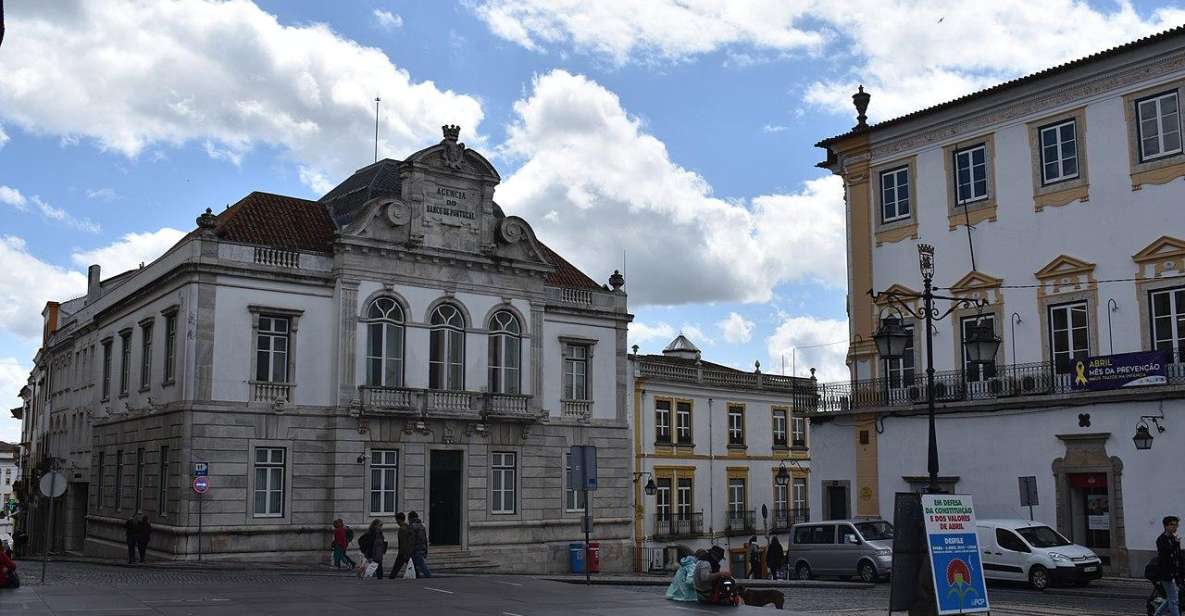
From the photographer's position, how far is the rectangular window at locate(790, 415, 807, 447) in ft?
180

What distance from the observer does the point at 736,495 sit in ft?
168

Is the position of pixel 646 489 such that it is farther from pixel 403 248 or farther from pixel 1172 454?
pixel 1172 454

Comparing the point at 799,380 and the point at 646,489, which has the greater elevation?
the point at 799,380

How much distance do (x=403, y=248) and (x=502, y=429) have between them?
6.64 metres

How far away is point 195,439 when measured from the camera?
32219 millimetres

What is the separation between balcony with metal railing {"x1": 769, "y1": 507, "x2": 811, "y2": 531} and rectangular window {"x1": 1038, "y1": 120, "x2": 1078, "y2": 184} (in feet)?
82.7

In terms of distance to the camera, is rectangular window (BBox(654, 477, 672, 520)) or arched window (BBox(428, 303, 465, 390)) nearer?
arched window (BBox(428, 303, 465, 390))

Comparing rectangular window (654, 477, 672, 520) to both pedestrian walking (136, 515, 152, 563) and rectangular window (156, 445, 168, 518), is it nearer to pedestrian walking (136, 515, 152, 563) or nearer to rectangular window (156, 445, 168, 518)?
rectangular window (156, 445, 168, 518)

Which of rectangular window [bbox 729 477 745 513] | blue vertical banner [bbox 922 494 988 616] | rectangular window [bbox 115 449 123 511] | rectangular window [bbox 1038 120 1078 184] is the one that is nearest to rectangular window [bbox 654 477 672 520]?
rectangular window [bbox 729 477 745 513]

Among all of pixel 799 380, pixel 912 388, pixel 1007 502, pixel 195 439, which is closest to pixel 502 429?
pixel 195 439

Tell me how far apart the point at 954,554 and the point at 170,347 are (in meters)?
25.3

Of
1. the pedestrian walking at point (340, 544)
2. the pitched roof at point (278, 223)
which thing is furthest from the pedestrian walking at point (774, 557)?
the pitched roof at point (278, 223)

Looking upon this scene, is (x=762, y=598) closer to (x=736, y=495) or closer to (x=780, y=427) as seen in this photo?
(x=736, y=495)

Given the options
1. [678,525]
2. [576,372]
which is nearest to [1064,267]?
[576,372]
